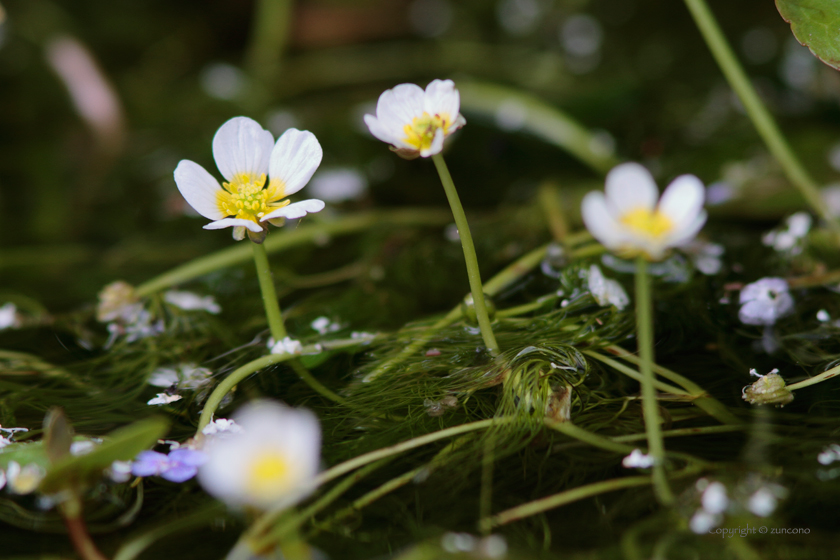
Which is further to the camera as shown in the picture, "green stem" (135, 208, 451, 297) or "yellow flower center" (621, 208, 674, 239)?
"green stem" (135, 208, 451, 297)

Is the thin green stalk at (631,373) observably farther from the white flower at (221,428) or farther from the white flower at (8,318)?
the white flower at (8,318)

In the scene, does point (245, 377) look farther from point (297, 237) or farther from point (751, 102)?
point (751, 102)

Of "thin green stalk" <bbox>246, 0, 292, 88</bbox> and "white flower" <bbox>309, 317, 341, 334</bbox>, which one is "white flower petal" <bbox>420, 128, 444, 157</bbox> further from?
"thin green stalk" <bbox>246, 0, 292, 88</bbox>

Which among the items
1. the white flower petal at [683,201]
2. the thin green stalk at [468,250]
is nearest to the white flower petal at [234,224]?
the thin green stalk at [468,250]

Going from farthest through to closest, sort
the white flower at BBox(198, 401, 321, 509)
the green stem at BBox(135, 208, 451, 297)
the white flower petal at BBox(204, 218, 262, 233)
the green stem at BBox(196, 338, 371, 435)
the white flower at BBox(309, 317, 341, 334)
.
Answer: the green stem at BBox(135, 208, 451, 297), the white flower at BBox(309, 317, 341, 334), the green stem at BBox(196, 338, 371, 435), the white flower petal at BBox(204, 218, 262, 233), the white flower at BBox(198, 401, 321, 509)

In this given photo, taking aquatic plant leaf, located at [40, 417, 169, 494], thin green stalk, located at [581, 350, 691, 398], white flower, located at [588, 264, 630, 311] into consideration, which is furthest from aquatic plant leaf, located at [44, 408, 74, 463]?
white flower, located at [588, 264, 630, 311]

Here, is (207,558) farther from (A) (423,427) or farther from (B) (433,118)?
(B) (433,118)

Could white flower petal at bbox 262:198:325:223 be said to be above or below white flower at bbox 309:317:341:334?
below
